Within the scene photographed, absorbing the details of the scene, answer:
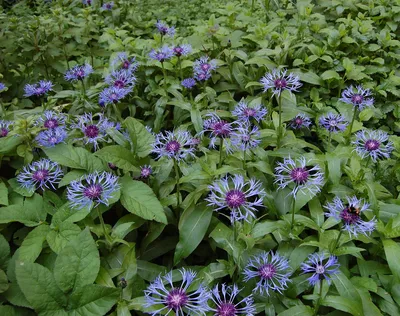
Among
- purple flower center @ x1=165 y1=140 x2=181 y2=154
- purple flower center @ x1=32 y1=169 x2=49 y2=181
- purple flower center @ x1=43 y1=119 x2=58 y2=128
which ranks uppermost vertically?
purple flower center @ x1=165 y1=140 x2=181 y2=154

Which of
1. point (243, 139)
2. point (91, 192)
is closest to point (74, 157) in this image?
point (91, 192)

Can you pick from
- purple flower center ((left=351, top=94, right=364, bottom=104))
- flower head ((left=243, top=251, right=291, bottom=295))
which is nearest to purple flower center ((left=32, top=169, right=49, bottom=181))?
flower head ((left=243, top=251, right=291, bottom=295))

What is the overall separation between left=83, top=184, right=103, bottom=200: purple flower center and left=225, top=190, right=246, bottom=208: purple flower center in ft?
1.76

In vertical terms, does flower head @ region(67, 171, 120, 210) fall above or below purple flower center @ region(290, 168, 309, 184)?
below

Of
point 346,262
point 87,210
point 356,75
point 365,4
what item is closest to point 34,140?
point 87,210

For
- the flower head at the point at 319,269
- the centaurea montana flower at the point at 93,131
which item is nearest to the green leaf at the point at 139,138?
the centaurea montana flower at the point at 93,131

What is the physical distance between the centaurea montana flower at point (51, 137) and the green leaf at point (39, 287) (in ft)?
2.39

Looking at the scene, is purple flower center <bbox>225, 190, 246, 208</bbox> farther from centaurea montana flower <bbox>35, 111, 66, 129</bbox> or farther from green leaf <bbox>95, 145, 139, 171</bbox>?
centaurea montana flower <bbox>35, 111, 66, 129</bbox>

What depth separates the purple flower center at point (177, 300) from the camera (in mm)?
1478

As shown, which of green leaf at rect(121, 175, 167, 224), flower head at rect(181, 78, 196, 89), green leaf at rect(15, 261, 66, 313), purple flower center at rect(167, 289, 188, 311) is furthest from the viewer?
flower head at rect(181, 78, 196, 89)

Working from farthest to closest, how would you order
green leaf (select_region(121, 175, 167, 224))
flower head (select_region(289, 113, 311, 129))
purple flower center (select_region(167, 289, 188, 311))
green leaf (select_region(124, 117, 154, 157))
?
1. flower head (select_region(289, 113, 311, 129))
2. green leaf (select_region(124, 117, 154, 157))
3. green leaf (select_region(121, 175, 167, 224))
4. purple flower center (select_region(167, 289, 188, 311))

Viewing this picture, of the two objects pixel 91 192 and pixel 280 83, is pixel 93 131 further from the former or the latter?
pixel 280 83

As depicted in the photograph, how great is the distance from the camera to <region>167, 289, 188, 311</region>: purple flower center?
1478 mm

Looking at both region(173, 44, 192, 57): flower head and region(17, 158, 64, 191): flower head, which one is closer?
region(17, 158, 64, 191): flower head
